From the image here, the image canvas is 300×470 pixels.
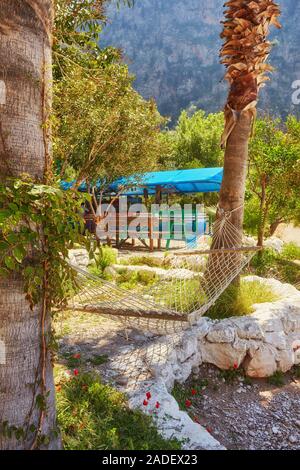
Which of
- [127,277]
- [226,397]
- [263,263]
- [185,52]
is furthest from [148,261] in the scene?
[185,52]

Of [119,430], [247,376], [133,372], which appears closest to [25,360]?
[119,430]

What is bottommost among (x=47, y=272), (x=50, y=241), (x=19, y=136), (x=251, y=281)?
(x=251, y=281)

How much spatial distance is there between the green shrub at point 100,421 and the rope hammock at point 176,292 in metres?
0.44

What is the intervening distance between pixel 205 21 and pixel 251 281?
59591 millimetres

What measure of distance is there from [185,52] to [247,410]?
5535 centimetres

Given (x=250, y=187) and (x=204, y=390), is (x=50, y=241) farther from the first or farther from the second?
(x=250, y=187)

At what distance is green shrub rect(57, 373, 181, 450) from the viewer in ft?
6.00

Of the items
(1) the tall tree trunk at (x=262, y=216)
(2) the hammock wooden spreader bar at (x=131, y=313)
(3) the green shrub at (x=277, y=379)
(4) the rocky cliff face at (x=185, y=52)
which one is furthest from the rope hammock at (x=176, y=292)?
(4) the rocky cliff face at (x=185, y=52)

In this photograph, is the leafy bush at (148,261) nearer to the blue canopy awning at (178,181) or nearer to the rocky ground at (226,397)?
the blue canopy awning at (178,181)

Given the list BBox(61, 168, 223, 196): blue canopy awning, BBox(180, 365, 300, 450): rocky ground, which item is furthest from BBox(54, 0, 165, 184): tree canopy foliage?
BBox(180, 365, 300, 450): rocky ground

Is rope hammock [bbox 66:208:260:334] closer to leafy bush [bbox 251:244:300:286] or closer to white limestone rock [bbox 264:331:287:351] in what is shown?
white limestone rock [bbox 264:331:287:351]

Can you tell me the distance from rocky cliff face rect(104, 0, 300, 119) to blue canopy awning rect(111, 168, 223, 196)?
115 ft

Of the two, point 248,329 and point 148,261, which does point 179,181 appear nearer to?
point 148,261

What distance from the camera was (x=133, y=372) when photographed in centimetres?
276
